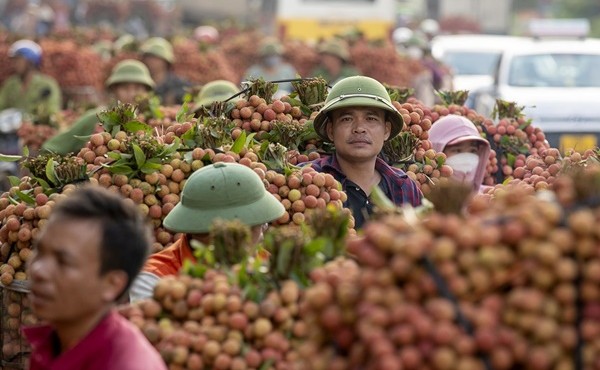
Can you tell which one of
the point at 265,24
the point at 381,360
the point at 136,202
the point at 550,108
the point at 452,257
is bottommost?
the point at 265,24

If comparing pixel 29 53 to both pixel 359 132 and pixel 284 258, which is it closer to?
pixel 359 132

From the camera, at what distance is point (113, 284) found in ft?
11.9

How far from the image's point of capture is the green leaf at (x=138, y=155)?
19.8ft

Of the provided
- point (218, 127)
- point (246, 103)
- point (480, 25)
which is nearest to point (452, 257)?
point (218, 127)

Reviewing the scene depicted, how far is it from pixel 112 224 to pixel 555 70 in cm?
1210

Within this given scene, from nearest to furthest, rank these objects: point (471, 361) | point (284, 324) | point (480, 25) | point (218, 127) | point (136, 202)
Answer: point (471, 361) < point (284, 324) < point (136, 202) < point (218, 127) < point (480, 25)

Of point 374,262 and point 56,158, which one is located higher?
point 374,262

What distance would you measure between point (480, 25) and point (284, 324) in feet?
115

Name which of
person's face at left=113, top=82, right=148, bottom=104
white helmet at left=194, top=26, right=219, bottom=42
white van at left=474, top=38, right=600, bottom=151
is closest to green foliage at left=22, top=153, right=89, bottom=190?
person's face at left=113, top=82, right=148, bottom=104

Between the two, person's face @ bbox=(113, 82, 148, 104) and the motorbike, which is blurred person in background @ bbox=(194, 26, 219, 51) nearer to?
the motorbike

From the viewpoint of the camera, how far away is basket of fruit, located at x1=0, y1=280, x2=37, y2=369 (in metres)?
5.48

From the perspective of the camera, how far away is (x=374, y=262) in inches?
128

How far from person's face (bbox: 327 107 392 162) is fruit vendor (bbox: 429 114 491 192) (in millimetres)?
Answer: 1045

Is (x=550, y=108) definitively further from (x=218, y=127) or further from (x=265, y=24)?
(x=265, y=24)
